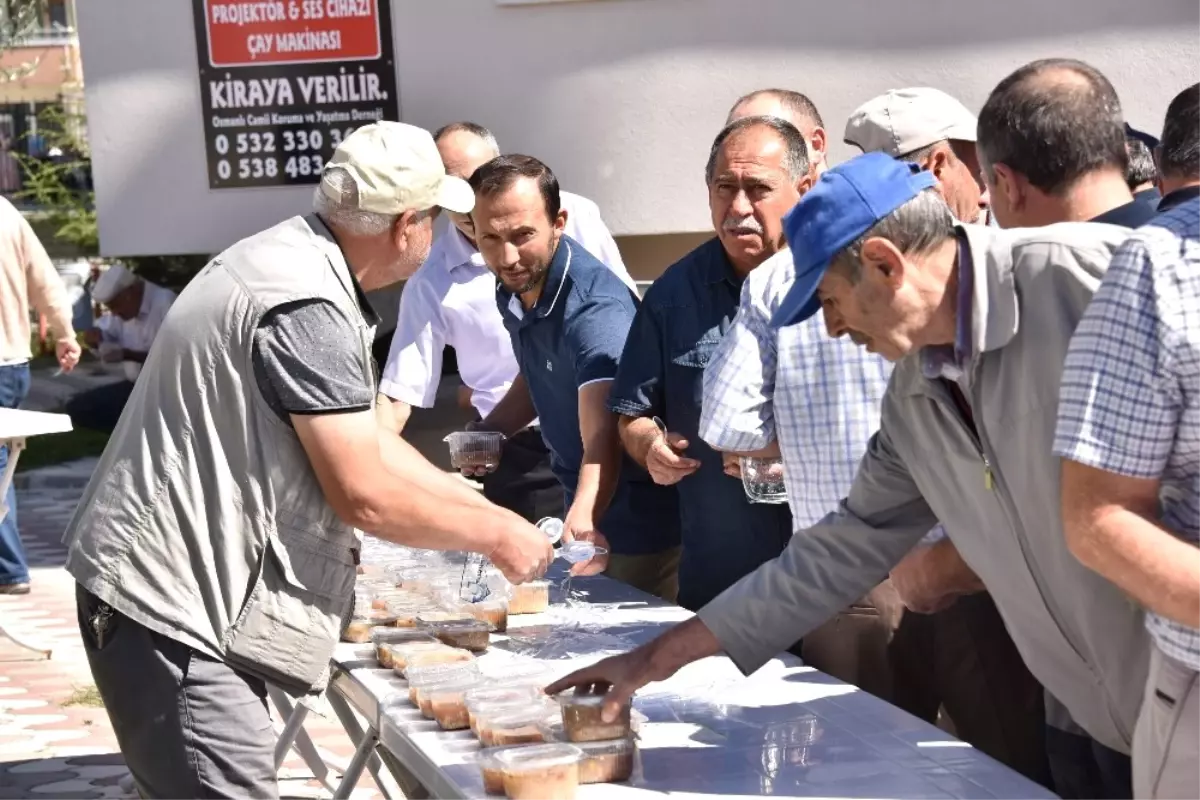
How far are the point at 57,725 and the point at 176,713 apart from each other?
3084mm

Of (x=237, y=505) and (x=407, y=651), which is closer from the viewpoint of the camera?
(x=237, y=505)

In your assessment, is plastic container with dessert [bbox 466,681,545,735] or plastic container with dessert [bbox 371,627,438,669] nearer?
plastic container with dessert [bbox 466,681,545,735]

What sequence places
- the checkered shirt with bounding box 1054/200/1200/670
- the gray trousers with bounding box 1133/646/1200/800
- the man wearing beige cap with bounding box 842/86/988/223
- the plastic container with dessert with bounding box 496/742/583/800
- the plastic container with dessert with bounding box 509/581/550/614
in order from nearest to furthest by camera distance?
the checkered shirt with bounding box 1054/200/1200/670 < the gray trousers with bounding box 1133/646/1200/800 < the plastic container with dessert with bounding box 496/742/583/800 < the plastic container with dessert with bounding box 509/581/550/614 < the man wearing beige cap with bounding box 842/86/988/223

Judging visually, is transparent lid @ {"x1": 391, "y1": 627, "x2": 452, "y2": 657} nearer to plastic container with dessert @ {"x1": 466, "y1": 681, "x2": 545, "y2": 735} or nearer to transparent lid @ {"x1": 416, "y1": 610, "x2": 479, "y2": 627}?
transparent lid @ {"x1": 416, "y1": 610, "x2": 479, "y2": 627}

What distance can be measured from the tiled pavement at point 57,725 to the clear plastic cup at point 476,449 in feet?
3.60

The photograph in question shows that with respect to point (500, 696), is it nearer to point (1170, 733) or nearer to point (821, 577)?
point (821, 577)

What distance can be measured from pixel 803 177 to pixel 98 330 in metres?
8.57

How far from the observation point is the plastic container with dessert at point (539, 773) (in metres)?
2.06

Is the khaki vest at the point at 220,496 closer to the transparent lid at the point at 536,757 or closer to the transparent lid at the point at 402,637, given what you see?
the transparent lid at the point at 402,637

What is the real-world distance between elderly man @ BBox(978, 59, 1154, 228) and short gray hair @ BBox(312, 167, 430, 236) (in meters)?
1.04

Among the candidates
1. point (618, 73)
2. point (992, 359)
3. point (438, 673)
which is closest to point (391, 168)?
point (438, 673)

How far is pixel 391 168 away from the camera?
2631mm

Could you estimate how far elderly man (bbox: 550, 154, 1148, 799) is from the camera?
2.08 metres

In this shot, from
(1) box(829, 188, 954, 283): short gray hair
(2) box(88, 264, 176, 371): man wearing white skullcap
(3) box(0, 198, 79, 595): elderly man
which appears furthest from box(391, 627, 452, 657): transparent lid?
(2) box(88, 264, 176, 371): man wearing white skullcap
